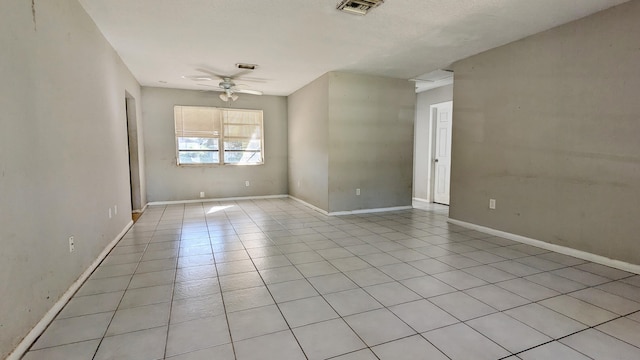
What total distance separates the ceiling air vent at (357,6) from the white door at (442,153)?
418cm

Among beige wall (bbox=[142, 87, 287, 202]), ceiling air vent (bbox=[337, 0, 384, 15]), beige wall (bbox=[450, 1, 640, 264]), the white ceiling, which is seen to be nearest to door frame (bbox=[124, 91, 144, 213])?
beige wall (bbox=[142, 87, 287, 202])

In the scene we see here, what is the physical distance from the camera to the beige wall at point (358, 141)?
17.3 feet

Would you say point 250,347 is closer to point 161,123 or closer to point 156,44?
point 156,44

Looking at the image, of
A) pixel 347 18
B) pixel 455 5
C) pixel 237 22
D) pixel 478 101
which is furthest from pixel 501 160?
pixel 237 22

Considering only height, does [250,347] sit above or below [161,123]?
below

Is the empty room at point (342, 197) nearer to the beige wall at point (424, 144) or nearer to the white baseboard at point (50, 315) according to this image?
the white baseboard at point (50, 315)

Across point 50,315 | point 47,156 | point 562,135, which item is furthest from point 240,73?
point 562,135

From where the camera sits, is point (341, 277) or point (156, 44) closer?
point (341, 277)

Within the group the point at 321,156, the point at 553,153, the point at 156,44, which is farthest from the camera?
the point at 321,156

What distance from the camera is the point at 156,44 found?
3.78 metres

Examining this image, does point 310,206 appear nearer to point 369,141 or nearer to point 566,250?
point 369,141

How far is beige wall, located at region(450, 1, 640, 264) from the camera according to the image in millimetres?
2787

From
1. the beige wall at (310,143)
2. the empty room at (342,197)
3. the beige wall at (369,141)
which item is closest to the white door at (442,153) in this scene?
the empty room at (342,197)

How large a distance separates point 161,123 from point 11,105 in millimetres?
5076
